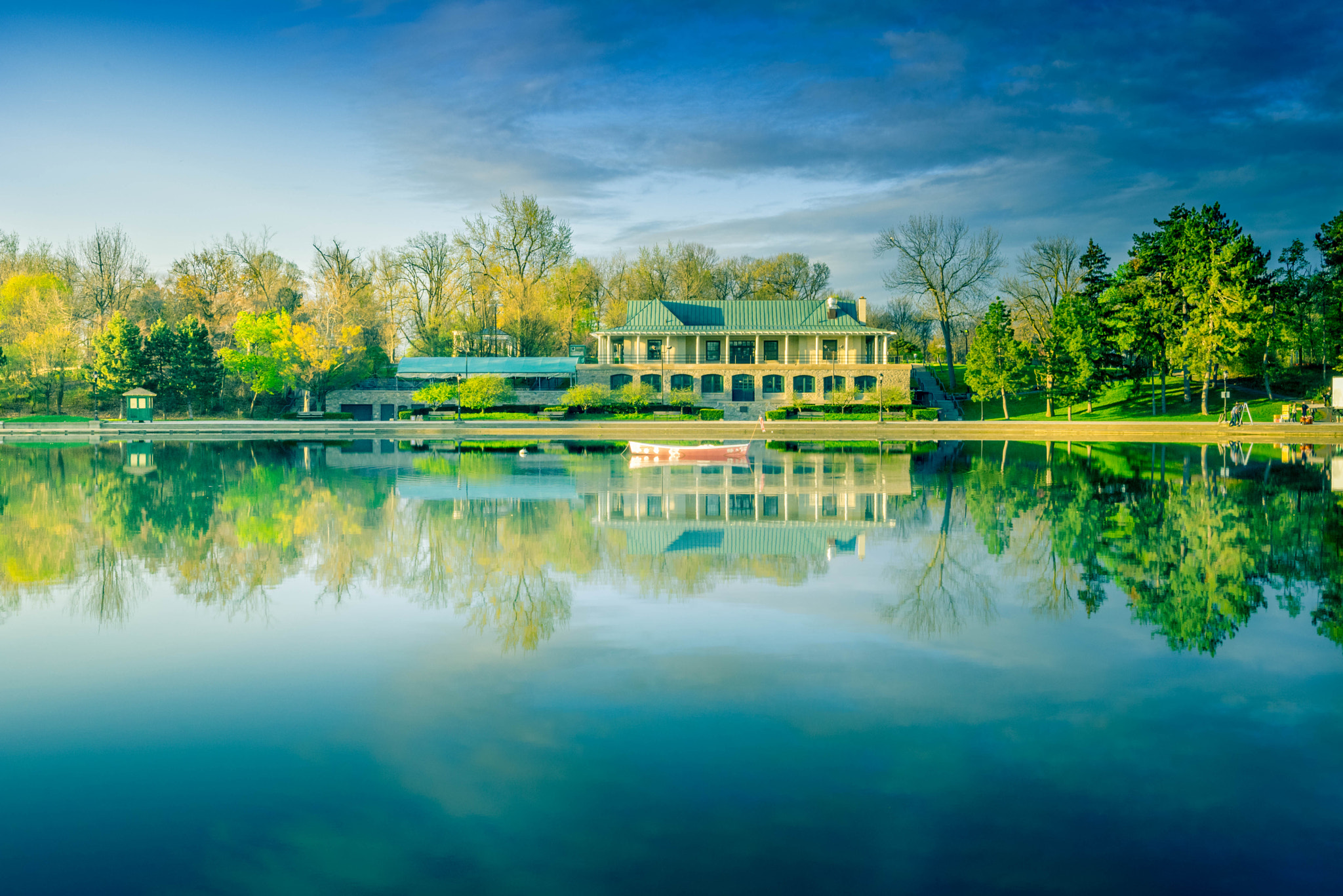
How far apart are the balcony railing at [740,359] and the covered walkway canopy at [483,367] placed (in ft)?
11.3

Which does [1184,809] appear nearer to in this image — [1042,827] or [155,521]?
[1042,827]

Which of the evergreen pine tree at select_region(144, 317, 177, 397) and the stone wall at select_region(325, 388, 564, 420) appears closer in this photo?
the evergreen pine tree at select_region(144, 317, 177, 397)

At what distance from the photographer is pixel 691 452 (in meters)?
33.1

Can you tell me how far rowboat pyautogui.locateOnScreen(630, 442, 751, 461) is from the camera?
32.1 m

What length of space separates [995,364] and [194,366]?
51.0 meters

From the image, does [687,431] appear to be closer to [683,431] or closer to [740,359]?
[683,431]

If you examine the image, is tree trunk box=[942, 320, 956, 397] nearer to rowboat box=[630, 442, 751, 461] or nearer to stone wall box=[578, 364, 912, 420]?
stone wall box=[578, 364, 912, 420]

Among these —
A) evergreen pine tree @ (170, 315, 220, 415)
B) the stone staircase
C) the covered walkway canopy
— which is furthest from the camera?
the covered walkway canopy

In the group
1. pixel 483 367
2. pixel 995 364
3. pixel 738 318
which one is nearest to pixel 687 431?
pixel 995 364

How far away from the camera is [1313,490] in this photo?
21.9 m

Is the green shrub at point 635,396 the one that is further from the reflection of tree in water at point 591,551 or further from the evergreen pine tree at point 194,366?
the reflection of tree in water at point 591,551

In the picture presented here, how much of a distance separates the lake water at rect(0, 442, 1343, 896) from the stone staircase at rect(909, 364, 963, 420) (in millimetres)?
50926

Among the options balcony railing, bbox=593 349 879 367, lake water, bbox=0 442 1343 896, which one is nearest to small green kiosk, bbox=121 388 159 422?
balcony railing, bbox=593 349 879 367

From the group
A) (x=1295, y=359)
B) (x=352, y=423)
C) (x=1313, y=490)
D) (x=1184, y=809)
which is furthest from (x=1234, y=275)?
(x=1184, y=809)
